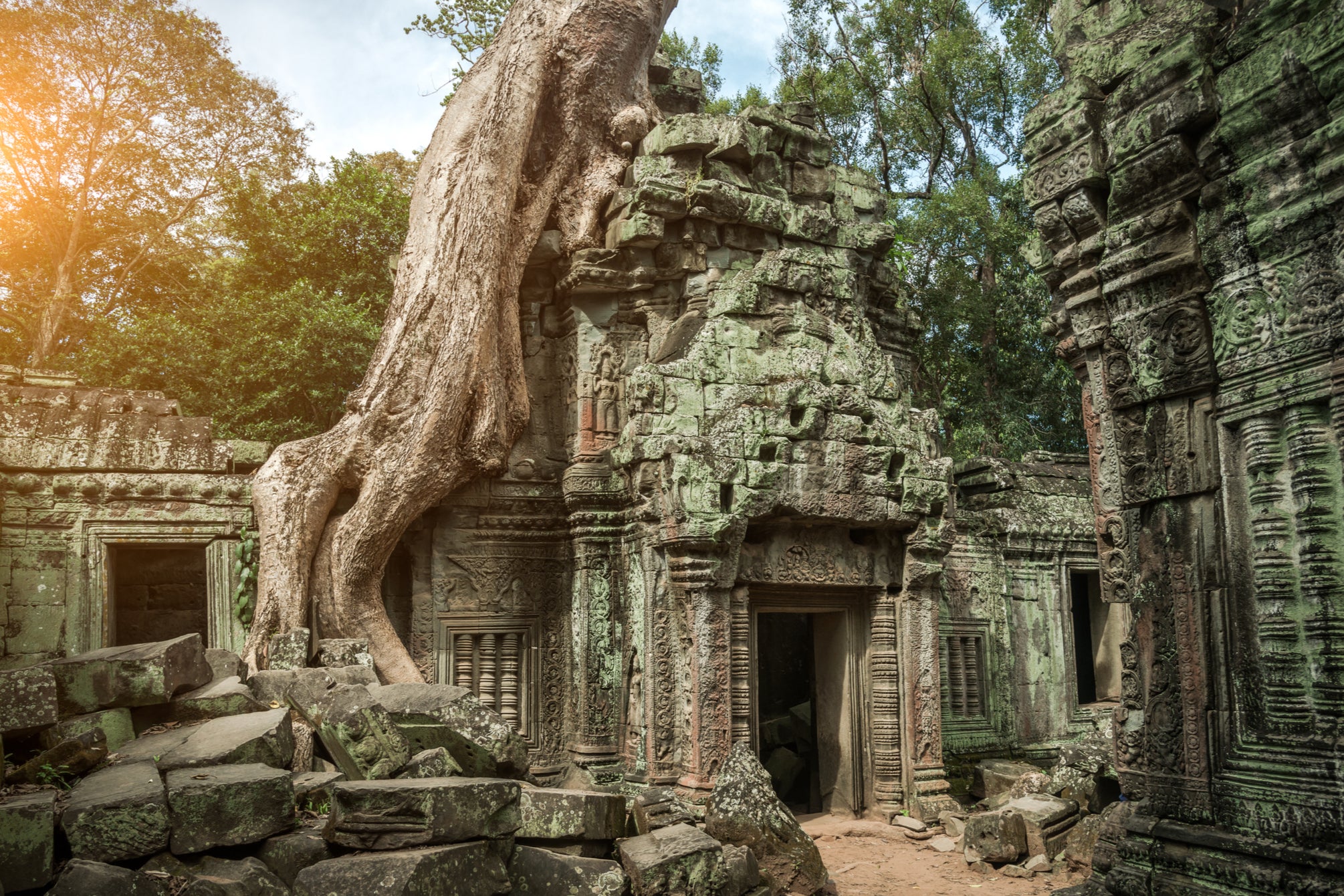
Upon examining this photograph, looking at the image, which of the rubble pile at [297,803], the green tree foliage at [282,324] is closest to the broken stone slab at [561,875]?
the rubble pile at [297,803]

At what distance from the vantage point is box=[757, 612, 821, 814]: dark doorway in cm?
1044

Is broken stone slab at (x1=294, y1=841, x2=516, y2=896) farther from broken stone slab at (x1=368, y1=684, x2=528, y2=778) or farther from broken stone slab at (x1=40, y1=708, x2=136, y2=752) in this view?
broken stone slab at (x1=40, y1=708, x2=136, y2=752)

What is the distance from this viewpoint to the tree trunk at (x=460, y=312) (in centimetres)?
831

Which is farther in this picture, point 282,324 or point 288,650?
point 282,324

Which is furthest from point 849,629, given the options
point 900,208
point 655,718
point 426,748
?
point 900,208

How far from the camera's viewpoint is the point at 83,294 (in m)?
16.2

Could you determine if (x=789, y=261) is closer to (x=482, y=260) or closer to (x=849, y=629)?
(x=482, y=260)

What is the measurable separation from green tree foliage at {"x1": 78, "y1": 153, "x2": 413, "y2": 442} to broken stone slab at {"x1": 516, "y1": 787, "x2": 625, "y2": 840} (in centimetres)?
938

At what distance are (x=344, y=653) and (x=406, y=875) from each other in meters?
3.76

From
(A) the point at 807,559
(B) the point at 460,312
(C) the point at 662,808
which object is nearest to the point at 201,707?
(C) the point at 662,808

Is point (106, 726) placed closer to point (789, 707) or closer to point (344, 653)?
point (344, 653)

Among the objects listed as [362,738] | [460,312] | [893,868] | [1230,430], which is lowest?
[893,868]

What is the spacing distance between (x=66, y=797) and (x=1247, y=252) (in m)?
5.32

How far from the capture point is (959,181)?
18.5 m
